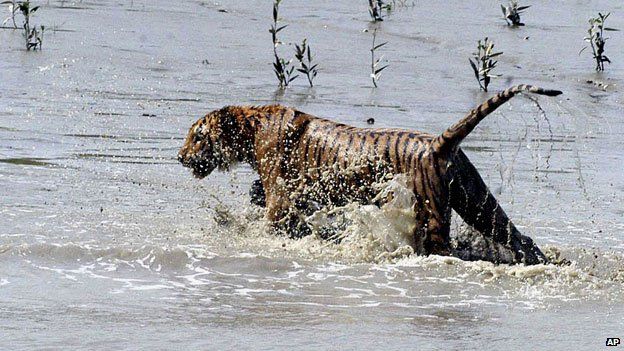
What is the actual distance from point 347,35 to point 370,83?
3407 millimetres

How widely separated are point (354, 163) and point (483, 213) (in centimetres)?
74

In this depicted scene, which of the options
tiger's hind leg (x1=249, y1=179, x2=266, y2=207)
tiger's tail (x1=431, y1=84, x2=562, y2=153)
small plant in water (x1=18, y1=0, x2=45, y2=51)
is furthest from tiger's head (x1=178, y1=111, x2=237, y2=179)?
small plant in water (x1=18, y1=0, x2=45, y2=51)

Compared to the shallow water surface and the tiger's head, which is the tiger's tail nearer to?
the shallow water surface

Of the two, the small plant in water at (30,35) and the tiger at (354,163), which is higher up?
the small plant in water at (30,35)

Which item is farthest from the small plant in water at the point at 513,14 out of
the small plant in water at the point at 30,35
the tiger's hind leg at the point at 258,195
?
the tiger's hind leg at the point at 258,195

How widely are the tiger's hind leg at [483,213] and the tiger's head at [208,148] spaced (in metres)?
1.61

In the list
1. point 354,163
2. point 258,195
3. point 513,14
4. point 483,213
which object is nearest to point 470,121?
point 483,213

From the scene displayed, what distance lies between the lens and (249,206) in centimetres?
802

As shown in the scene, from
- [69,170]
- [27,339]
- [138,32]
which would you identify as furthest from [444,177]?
[138,32]

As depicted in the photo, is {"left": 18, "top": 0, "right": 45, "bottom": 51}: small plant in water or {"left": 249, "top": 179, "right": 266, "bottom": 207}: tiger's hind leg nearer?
{"left": 249, "top": 179, "right": 266, "bottom": 207}: tiger's hind leg

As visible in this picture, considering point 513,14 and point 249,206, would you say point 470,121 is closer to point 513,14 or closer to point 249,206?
point 249,206

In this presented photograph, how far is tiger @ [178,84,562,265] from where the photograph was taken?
22.6 ft

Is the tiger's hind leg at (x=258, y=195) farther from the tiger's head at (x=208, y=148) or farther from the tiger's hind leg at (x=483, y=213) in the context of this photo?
the tiger's hind leg at (x=483, y=213)

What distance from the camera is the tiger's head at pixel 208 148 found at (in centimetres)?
802
